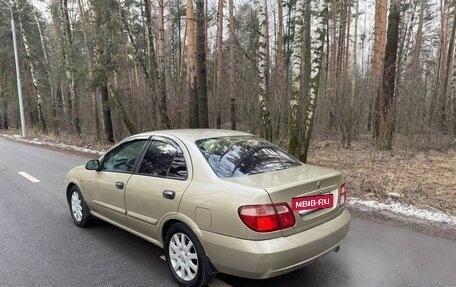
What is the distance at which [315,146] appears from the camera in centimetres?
1324

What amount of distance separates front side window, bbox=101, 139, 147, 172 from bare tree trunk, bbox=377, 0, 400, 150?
8.30m

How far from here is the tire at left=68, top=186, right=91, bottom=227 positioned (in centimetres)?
522

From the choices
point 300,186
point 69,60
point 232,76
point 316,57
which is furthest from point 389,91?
point 69,60

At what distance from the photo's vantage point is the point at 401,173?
7879 millimetres

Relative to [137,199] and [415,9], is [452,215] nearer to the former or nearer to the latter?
[137,199]

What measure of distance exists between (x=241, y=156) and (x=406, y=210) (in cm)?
354

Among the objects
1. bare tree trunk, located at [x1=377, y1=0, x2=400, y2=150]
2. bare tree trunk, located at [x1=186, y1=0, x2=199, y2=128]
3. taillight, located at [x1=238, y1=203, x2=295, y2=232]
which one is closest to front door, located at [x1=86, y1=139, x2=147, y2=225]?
taillight, located at [x1=238, y1=203, x2=295, y2=232]

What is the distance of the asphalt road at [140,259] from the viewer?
3586 mm

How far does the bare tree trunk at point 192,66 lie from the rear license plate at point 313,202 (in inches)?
364

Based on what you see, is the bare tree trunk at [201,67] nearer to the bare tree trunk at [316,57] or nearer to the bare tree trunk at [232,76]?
the bare tree trunk at [316,57]

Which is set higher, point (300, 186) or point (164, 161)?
point (164, 161)

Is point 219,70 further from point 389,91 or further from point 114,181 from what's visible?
point 114,181

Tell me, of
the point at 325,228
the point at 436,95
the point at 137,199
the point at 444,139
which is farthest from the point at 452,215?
the point at 436,95

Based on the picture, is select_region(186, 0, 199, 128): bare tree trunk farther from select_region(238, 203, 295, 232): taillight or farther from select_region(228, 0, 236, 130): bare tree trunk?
select_region(238, 203, 295, 232): taillight
